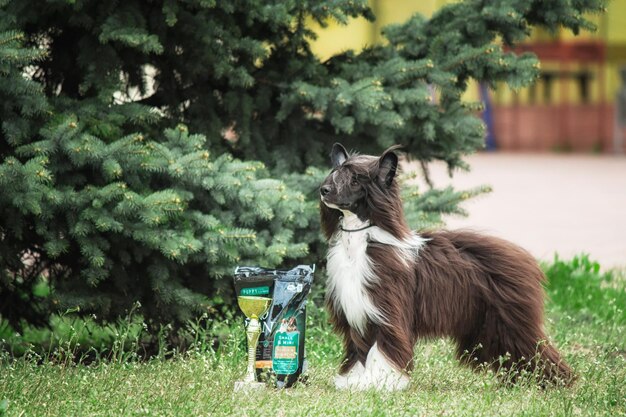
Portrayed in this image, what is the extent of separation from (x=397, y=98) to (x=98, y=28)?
6.48 ft

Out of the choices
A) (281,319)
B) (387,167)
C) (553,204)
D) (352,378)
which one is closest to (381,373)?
(352,378)

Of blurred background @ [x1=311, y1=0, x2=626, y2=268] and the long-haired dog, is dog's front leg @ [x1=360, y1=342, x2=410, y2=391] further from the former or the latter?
blurred background @ [x1=311, y1=0, x2=626, y2=268]

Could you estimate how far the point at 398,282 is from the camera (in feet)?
16.4

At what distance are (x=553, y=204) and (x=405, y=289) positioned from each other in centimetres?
1076

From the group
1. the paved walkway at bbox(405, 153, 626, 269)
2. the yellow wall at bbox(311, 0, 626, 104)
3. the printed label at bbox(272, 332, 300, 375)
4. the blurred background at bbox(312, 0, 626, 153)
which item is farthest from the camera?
the blurred background at bbox(312, 0, 626, 153)

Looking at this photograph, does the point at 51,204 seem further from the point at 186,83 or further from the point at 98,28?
the point at 186,83

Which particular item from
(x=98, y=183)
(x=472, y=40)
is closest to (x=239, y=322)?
(x=98, y=183)

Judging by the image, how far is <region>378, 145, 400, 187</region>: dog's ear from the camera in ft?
16.3

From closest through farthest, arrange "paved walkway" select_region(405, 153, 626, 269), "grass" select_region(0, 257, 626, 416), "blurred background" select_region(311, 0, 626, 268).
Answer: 1. "grass" select_region(0, 257, 626, 416)
2. "paved walkway" select_region(405, 153, 626, 269)
3. "blurred background" select_region(311, 0, 626, 268)

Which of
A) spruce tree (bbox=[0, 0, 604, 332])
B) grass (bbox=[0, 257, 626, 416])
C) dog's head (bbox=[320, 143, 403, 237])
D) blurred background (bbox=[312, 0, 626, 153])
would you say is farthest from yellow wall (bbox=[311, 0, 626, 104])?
dog's head (bbox=[320, 143, 403, 237])

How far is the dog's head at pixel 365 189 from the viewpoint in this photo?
195 inches

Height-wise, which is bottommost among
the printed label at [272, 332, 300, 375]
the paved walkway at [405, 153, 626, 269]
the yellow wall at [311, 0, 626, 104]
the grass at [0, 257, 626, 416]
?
the paved walkway at [405, 153, 626, 269]

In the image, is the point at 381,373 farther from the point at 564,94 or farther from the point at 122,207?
the point at 564,94

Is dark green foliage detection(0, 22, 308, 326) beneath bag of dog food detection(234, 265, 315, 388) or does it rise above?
above
